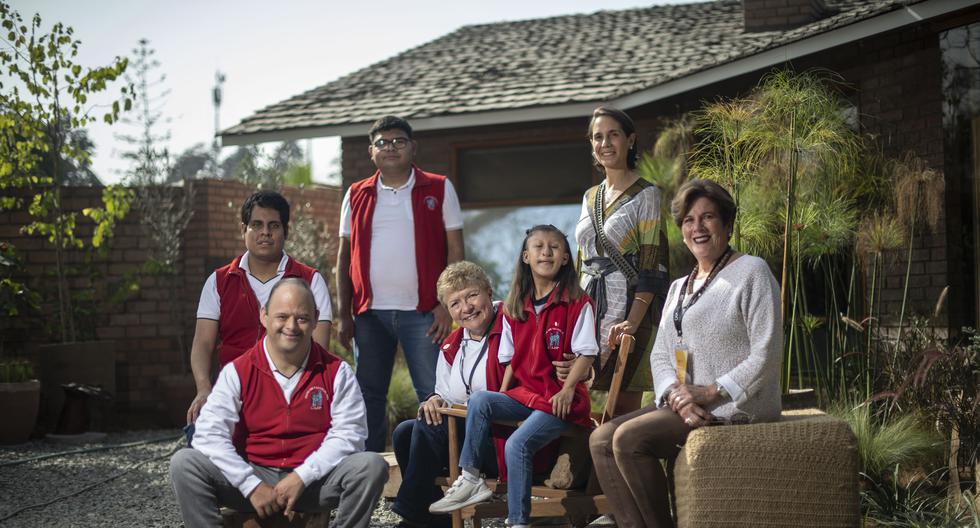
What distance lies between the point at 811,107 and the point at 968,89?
2016 mm

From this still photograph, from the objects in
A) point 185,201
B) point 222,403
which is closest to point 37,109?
point 185,201

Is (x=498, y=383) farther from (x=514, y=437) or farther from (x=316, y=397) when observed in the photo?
(x=316, y=397)

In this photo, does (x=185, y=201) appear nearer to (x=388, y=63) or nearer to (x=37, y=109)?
(x=37, y=109)

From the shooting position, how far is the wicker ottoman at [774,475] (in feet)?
11.1

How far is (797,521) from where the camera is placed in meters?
3.41

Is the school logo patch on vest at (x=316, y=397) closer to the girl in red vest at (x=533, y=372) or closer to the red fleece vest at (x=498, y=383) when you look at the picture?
the girl in red vest at (x=533, y=372)

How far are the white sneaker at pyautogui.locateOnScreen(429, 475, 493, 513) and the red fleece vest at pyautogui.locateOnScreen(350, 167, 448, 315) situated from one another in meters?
1.34

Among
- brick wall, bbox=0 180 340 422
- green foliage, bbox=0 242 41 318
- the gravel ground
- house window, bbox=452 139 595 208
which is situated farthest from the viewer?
house window, bbox=452 139 595 208

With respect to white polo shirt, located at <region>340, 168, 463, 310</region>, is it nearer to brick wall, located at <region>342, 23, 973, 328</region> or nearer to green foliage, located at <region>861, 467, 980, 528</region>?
green foliage, located at <region>861, 467, 980, 528</region>

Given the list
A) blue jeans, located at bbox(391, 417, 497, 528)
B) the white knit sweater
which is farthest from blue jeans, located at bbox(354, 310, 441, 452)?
the white knit sweater

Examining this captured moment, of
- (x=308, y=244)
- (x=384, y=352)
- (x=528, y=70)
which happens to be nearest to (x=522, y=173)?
(x=528, y=70)

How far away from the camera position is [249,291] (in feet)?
14.9

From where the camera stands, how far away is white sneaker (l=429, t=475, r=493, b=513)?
12.9 ft

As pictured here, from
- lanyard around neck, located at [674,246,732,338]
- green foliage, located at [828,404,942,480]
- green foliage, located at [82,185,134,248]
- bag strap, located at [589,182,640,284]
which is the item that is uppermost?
green foliage, located at [82,185,134,248]
